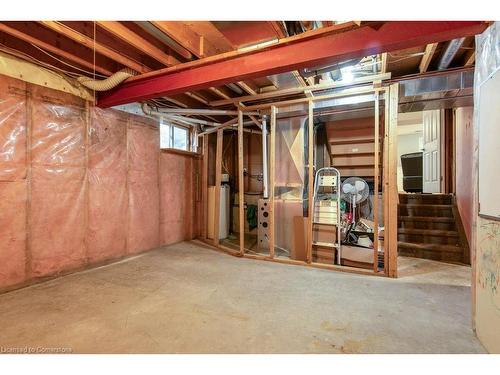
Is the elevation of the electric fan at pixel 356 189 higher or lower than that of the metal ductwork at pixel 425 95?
lower

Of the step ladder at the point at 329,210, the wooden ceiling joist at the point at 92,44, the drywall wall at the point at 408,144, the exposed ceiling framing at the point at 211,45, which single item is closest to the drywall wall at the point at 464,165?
the exposed ceiling framing at the point at 211,45

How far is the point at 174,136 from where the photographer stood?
4742mm

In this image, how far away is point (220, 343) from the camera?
5.36ft

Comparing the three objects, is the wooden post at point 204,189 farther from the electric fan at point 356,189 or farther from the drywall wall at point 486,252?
the drywall wall at point 486,252

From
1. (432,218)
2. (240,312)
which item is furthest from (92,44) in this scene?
(432,218)

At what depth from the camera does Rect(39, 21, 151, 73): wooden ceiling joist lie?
199cm

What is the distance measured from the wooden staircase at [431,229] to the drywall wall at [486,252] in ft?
6.94

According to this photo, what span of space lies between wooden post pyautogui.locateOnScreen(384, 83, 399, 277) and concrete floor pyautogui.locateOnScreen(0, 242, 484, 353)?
0.82 feet

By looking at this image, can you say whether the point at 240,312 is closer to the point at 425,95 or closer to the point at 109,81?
the point at 109,81

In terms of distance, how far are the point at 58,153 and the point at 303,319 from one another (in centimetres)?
319

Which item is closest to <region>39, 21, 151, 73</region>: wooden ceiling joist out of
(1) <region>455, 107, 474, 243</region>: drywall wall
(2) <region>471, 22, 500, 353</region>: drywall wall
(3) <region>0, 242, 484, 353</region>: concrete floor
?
(3) <region>0, 242, 484, 353</region>: concrete floor

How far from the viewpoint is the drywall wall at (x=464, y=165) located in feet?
11.7

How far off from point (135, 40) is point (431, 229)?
4.87 meters
